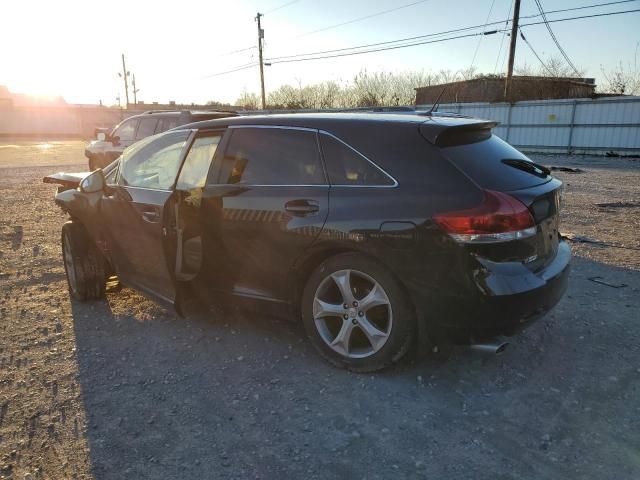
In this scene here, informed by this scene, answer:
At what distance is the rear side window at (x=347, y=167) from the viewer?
2994 mm

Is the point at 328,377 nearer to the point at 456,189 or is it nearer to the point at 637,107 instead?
the point at 456,189

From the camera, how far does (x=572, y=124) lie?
23.3 m

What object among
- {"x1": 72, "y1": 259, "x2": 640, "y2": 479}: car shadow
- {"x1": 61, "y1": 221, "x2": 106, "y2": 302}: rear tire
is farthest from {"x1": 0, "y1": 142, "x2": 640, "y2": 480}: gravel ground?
{"x1": 61, "y1": 221, "x2": 106, "y2": 302}: rear tire

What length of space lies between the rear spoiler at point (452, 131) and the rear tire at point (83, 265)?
322 centimetres

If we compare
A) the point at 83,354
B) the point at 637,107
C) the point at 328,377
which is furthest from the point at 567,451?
the point at 637,107

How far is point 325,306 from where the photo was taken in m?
3.22

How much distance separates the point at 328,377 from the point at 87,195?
9.28 ft

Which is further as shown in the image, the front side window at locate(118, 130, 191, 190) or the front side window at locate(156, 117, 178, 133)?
the front side window at locate(156, 117, 178, 133)

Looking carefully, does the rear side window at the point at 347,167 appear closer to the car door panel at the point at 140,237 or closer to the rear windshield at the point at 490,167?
the rear windshield at the point at 490,167

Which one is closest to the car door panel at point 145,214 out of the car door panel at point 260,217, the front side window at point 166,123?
the car door panel at point 260,217

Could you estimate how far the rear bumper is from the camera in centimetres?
269

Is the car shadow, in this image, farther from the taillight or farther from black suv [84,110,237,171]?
black suv [84,110,237,171]

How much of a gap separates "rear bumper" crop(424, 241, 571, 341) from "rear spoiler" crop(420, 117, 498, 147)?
792mm

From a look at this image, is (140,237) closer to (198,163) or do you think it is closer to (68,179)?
(198,163)
